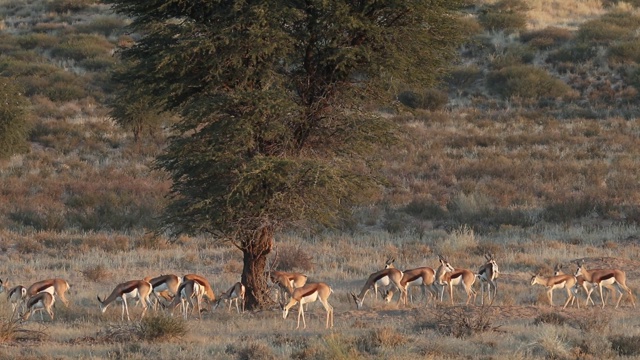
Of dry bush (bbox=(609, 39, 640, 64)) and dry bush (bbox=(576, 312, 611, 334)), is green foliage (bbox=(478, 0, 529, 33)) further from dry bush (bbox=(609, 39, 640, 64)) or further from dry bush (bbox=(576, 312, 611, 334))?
dry bush (bbox=(576, 312, 611, 334))

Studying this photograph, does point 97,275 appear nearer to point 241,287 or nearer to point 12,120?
point 241,287

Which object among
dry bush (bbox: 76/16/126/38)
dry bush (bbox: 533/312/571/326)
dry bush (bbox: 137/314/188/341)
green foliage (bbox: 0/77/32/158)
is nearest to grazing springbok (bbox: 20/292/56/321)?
dry bush (bbox: 137/314/188/341)

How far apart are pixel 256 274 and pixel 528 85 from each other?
33398 millimetres

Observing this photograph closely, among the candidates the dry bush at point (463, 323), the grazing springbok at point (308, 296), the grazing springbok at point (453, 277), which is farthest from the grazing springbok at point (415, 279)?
the grazing springbok at point (308, 296)

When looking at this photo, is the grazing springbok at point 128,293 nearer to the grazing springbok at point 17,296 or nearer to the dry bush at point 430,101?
Answer: the grazing springbok at point 17,296

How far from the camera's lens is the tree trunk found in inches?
663

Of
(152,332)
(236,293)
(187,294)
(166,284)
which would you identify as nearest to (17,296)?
(166,284)

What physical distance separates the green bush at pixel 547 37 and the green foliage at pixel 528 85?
5088 mm

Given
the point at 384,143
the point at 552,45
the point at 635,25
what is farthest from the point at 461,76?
the point at 384,143

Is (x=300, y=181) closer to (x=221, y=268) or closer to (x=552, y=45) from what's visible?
(x=221, y=268)

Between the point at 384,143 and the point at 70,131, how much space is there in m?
28.4

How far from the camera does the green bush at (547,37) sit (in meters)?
53.8

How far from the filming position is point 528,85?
47.7 meters

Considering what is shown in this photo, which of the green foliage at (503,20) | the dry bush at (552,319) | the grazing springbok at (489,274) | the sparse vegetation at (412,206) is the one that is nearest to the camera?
the sparse vegetation at (412,206)
